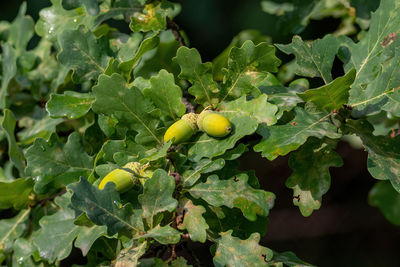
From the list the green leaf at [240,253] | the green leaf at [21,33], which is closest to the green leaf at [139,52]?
the green leaf at [240,253]

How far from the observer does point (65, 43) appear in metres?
1.25

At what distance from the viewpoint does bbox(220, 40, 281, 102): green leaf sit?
108 centimetres

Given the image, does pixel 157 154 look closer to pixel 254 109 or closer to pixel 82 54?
pixel 254 109

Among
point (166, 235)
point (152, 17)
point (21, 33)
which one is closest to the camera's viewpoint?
point (166, 235)

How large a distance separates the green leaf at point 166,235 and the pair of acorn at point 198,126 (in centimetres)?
18

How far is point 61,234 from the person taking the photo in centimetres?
112

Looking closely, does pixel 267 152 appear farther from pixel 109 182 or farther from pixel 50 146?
pixel 50 146

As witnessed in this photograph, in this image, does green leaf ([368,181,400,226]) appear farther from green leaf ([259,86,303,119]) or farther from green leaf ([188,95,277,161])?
green leaf ([188,95,277,161])

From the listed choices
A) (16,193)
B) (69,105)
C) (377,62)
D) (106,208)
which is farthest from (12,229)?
(377,62)

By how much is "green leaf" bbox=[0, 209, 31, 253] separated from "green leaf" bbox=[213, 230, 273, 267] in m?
0.58

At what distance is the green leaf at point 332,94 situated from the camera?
101cm

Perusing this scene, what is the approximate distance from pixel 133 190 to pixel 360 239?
8.47ft

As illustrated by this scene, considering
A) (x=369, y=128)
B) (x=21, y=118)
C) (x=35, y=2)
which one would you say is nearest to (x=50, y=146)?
(x=21, y=118)

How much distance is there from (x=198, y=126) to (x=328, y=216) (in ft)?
8.21
